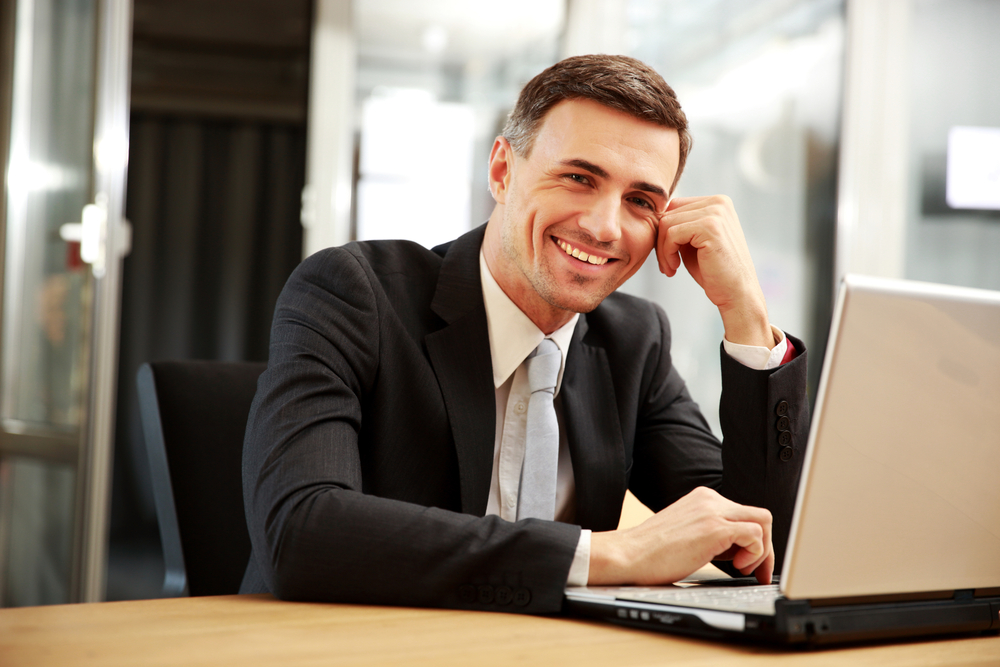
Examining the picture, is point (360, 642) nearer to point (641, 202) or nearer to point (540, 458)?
point (540, 458)

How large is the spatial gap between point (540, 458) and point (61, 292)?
6.30 feet

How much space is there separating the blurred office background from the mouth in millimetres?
1724

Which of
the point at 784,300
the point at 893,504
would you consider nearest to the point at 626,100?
the point at 893,504

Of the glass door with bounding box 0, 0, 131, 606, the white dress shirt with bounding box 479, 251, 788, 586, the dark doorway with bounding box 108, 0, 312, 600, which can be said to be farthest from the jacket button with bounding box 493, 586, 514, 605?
the dark doorway with bounding box 108, 0, 312, 600

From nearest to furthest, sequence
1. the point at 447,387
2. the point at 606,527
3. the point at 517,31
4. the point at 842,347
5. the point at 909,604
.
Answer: the point at 842,347 < the point at 909,604 < the point at 447,387 < the point at 606,527 < the point at 517,31

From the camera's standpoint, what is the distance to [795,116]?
3.35 metres

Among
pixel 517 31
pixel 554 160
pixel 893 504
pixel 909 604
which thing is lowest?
pixel 909 604

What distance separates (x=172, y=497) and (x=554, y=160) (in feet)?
2.64

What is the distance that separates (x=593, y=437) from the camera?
1.29m

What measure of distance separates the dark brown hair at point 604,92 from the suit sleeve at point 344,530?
1.66 ft

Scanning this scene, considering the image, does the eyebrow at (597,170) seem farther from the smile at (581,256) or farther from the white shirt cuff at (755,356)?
the white shirt cuff at (755,356)

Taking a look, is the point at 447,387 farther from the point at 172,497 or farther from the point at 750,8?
the point at 750,8

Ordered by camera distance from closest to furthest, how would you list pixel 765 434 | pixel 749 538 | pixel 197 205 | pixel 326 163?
pixel 749 538 → pixel 765 434 → pixel 326 163 → pixel 197 205

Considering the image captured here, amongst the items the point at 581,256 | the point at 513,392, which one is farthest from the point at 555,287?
the point at 513,392
